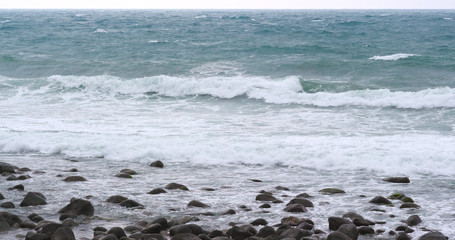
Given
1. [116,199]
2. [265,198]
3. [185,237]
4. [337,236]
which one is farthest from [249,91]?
[185,237]

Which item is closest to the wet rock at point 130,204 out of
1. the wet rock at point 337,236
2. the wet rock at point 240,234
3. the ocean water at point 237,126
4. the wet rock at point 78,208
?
the ocean water at point 237,126

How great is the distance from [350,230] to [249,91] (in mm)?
14042

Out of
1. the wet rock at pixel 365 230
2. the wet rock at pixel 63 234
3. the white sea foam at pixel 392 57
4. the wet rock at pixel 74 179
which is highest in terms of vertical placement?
the white sea foam at pixel 392 57

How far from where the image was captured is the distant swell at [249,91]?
59.4ft

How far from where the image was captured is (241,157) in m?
11.5

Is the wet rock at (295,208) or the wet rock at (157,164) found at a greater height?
the wet rock at (295,208)

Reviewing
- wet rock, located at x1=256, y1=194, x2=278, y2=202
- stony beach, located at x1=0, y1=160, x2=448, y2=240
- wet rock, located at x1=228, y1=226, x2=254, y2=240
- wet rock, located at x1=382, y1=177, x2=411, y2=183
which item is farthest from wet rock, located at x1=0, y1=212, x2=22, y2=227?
wet rock, located at x1=382, y1=177, x2=411, y2=183

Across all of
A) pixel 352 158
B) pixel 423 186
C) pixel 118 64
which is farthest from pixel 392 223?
pixel 118 64

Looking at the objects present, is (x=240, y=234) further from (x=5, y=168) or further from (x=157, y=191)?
(x=5, y=168)

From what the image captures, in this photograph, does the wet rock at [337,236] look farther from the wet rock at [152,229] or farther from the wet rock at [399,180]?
the wet rock at [399,180]

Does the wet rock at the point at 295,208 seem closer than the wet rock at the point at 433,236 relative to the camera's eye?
No

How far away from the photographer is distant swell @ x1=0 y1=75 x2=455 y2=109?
1811cm

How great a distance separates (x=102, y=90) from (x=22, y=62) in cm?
923

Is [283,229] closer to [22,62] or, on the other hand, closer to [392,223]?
[392,223]
